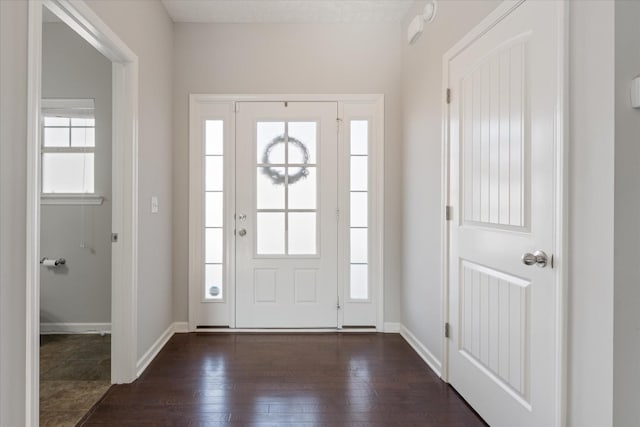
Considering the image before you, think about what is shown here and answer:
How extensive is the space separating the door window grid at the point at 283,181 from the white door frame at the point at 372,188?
0.25 metres

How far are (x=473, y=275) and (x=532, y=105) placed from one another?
95 centimetres

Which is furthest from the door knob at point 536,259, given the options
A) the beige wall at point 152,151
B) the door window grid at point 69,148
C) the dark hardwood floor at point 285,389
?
the door window grid at point 69,148

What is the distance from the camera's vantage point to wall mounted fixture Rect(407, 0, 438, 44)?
2.48m

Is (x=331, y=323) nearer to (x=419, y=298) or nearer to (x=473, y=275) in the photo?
(x=419, y=298)

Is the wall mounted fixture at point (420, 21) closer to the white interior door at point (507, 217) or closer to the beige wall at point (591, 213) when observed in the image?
the white interior door at point (507, 217)

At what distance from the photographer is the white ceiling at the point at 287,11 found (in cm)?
289

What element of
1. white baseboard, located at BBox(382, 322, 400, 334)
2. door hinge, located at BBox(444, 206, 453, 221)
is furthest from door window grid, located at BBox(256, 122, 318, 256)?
door hinge, located at BBox(444, 206, 453, 221)

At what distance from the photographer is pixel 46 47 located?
3148mm

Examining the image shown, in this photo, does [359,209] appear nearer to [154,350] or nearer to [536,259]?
[536,259]

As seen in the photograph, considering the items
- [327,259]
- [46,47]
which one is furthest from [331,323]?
[46,47]

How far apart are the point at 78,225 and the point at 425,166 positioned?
306 cm

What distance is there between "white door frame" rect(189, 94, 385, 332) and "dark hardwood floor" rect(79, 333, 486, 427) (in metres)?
0.44

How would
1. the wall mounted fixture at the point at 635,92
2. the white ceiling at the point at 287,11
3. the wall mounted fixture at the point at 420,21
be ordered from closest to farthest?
the wall mounted fixture at the point at 635,92 → the wall mounted fixture at the point at 420,21 → the white ceiling at the point at 287,11

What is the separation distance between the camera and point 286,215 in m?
3.25
